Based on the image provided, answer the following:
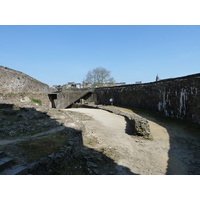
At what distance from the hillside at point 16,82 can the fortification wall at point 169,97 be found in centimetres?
1354

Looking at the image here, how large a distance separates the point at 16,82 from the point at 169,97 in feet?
62.2

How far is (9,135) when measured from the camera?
19.0 ft

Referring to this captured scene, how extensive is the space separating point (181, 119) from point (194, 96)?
2056mm

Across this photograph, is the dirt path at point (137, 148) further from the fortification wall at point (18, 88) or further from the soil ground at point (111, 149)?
the fortification wall at point (18, 88)

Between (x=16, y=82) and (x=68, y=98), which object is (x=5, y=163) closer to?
(x=16, y=82)

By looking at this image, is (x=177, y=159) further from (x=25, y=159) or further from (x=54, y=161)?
(x=25, y=159)

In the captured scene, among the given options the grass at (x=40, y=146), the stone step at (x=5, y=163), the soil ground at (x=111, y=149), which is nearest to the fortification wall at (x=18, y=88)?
the soil ground at (x=111, y=149)

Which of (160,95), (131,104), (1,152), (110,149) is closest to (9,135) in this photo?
(1,152)

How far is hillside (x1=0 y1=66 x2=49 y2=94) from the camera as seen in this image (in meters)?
17.5

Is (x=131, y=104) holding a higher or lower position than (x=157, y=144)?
higher

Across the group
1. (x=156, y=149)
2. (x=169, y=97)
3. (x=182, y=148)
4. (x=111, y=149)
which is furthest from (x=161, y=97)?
(x=111, y=149)

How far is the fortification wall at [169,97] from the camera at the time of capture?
32.0ft

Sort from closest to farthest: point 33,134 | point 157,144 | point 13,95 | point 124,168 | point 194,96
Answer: point 124,168 < point 33,134 < point 157,144 < point 194,96 < point 13,95

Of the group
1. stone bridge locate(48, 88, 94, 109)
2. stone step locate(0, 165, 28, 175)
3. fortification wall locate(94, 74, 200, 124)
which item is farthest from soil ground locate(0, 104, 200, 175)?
stone bridge locate(48, 88, 94, 109)
